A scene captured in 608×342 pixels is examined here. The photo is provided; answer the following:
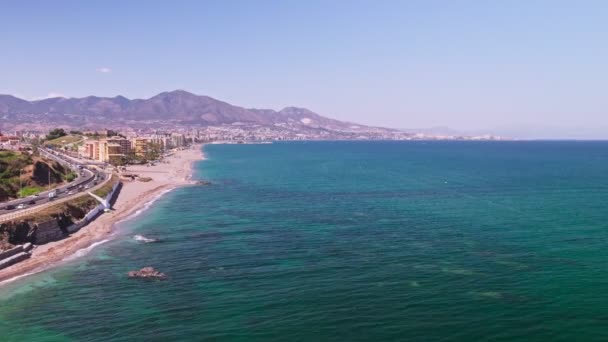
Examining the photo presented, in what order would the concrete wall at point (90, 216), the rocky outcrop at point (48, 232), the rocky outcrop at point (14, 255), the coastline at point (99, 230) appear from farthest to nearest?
the concrete wall at point (90, 216), the rocky outcrop at point (48, 232), the rocky outcrop at point (14, 255), the coastline at point (99, 230)

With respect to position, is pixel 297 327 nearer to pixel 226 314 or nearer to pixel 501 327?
pixel 226 314

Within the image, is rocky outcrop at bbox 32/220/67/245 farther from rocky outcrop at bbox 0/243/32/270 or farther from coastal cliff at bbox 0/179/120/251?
rocky outcrop at bbox 0/243/32/270

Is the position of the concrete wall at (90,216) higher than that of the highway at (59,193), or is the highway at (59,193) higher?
the highway at (59,193)

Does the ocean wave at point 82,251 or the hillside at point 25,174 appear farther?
the hillside at point 25,174

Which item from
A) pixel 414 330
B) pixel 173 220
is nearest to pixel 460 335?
pixel 414 330

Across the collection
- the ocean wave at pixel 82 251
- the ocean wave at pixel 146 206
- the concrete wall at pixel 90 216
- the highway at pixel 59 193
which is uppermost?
the highway at pixel 59 193

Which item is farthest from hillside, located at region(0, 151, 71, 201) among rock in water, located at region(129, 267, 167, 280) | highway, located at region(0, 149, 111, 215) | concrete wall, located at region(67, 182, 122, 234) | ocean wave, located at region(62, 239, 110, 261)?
rock in water, located at region(129, 267, 167, 280)

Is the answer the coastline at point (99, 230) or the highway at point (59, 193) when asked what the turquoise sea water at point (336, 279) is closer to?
the coastline at point (99, 230)

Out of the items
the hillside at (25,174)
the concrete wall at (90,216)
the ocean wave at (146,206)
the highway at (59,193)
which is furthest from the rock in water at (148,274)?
the hillside at (25,174)
